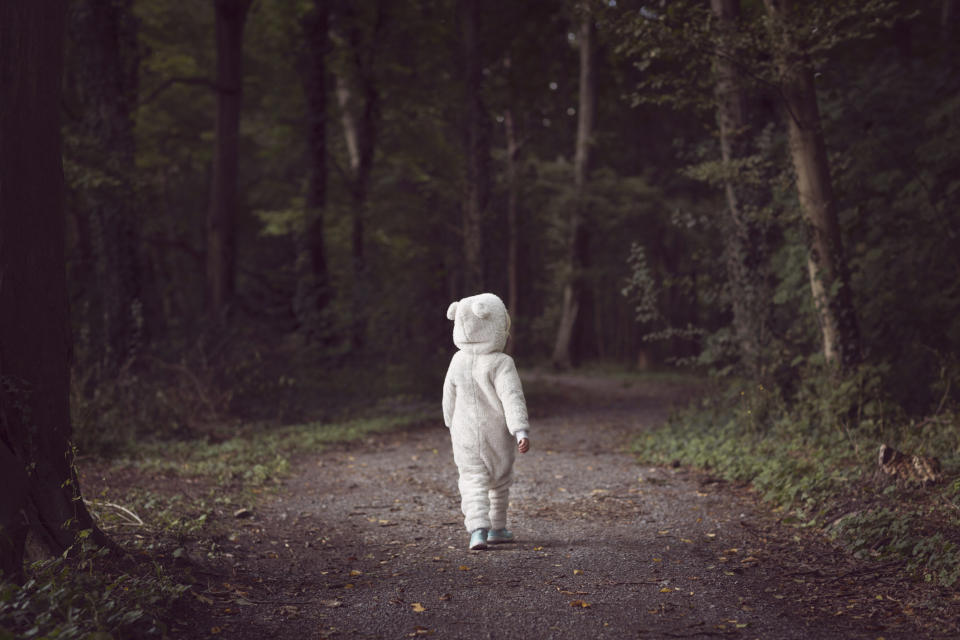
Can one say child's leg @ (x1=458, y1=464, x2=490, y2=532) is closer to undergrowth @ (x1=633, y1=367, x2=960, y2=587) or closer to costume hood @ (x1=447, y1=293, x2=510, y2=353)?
costume hood @ (x1=447, y1=293, x2=510, y2=353)

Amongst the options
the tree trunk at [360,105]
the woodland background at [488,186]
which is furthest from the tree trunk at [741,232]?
the tree trunk at [360,105]

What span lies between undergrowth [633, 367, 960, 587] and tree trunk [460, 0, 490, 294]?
6.04 m

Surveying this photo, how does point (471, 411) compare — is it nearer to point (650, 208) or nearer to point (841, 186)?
point (841, 186)

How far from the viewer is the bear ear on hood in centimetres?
604

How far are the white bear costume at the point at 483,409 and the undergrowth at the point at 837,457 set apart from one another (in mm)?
2369

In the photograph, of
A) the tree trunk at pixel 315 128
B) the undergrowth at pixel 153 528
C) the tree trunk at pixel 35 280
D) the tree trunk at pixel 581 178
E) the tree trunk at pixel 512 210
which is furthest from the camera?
the tree trunk at pixel 512 210

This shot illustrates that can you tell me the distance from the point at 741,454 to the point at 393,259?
57.9 feet

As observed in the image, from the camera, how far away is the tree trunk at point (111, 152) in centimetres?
1271

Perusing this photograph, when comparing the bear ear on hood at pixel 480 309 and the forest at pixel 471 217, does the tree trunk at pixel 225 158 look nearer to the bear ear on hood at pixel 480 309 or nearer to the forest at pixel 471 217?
the forest at pixel 471 217

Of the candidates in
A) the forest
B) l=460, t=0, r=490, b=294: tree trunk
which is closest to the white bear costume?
the forest

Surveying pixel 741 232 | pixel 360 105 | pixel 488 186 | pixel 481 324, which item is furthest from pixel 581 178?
pixel 481 324

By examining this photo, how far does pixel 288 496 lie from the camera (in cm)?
790

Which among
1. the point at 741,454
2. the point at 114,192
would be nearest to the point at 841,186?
the point at 741,454

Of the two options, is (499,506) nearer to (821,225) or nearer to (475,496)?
(475,496)
